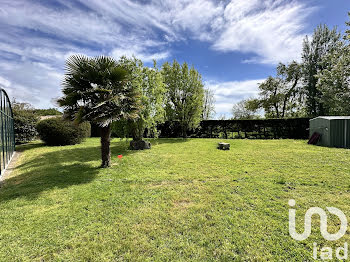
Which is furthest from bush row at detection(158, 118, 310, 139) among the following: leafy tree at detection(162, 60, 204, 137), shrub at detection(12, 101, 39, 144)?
shrub at detection(12, 101, 39, 144)

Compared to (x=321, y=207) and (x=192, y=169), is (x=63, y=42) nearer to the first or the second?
(x=192, y=169)

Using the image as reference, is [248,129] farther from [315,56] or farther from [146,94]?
[315,56]

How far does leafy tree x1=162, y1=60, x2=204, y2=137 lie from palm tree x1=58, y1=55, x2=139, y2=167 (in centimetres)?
923

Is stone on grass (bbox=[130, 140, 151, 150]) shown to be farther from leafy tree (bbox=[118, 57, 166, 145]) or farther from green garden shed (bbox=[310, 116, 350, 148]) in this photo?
green garden shed (bbox=[310, 116, 350, 148])

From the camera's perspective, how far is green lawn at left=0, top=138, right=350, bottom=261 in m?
2.06

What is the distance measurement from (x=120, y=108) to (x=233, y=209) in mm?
4650

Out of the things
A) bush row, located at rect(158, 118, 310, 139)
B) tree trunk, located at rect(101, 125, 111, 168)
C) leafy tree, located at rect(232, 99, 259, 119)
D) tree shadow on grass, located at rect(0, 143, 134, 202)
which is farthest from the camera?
leafy tree, located at rect(232, 99, 259, 119)

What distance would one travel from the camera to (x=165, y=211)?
2969mm

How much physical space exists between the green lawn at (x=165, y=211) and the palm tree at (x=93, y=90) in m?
2.01

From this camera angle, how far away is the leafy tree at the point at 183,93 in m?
14.6

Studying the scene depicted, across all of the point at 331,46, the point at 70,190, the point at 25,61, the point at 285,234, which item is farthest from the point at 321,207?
the point at 331,46

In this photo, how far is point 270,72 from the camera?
79.4 feet

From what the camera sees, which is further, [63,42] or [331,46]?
[331,46]

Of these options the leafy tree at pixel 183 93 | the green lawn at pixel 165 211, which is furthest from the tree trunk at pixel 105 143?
the leafy tree at pixel 183 93
